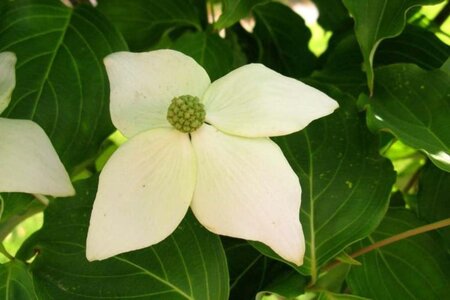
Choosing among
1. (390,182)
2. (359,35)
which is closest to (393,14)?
(359,35)

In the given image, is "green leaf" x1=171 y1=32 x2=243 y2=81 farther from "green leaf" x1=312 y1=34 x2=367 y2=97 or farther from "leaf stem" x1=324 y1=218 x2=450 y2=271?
"leaf stem" x1=324 y1=218 x2=450 y2=271

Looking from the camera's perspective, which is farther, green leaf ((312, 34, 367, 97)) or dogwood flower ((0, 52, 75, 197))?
green leaf ((312, 34, 367, 97))

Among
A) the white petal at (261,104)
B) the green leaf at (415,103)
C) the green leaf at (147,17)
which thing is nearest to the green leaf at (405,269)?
the green leaf at (415,103)

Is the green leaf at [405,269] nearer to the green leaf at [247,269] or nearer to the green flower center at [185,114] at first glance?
the green leaf at [247,269]

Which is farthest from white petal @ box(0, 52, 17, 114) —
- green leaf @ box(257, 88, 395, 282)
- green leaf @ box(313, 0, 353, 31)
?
green leaf @ box(313, 0, 353, 31)

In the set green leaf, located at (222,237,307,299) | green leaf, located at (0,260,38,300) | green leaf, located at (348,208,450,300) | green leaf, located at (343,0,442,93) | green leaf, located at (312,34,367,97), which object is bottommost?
green leaf, located at (0,260,38,300)

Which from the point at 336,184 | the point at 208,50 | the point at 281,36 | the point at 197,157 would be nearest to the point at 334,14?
the point at 281,36
